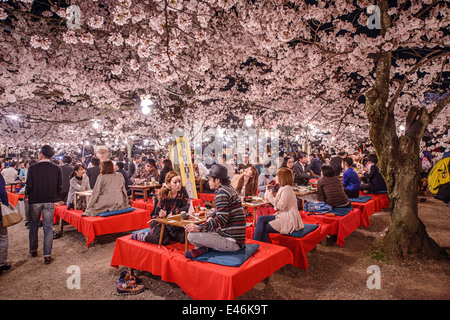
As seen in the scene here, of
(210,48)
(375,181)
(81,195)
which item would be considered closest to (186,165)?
(81,195)

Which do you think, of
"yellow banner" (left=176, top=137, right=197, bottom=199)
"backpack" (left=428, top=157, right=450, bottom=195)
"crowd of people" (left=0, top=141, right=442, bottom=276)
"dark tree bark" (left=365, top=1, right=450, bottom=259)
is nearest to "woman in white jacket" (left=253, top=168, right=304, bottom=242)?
"crowd of people" (left=0, top=141, right=442, bottom=276)

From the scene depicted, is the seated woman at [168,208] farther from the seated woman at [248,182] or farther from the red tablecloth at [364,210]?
the red tablecloth at [364,210]

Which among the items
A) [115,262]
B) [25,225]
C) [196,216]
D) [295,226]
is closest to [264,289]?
[295,226]

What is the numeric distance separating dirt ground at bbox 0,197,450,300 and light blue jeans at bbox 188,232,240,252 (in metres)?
0.78

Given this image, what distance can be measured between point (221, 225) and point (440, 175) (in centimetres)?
463

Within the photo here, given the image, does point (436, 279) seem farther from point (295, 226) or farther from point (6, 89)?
point (6, 89)

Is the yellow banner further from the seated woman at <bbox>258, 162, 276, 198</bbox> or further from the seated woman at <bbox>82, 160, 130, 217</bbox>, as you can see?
the seated woman at <bbox>258, 162, 276, 198</bbox>

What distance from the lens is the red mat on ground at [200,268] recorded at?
3.15 metres

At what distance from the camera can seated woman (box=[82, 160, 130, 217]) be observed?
6.27 meters

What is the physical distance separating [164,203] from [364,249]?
4406 mm

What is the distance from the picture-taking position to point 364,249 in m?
5.58

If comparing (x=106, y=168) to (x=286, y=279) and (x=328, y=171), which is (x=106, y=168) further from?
(x=328, y=171)

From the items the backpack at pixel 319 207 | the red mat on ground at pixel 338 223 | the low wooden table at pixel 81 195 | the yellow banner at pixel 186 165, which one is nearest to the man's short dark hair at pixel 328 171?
the backpack at pixel 319 207

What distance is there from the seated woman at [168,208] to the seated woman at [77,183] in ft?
12.3
